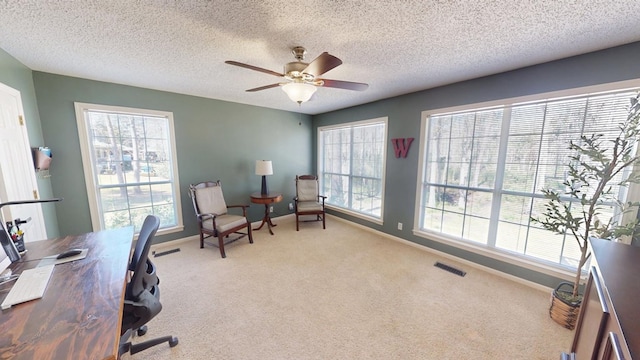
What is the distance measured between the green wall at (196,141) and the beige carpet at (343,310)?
1.24 metres

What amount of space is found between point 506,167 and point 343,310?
241 centimetres

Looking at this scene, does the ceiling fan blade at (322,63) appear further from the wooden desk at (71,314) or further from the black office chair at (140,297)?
the wooden desk at (71,314)

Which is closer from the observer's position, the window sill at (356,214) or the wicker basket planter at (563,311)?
the wicker basket planter at (563,311)

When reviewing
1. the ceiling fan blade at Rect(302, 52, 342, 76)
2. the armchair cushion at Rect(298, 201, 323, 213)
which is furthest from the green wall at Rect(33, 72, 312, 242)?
the ceiling fan blade at Rect(302, 52, 342, 76)

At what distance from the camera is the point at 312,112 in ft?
15.2

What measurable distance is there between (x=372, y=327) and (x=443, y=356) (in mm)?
524

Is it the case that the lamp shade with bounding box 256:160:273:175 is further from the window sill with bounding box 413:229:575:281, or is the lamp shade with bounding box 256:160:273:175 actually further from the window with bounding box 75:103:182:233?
the window sill with bounding box 413:229:575:281

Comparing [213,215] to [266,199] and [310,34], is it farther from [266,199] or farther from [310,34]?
[310,34]

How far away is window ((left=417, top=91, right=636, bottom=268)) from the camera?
2.05 metres

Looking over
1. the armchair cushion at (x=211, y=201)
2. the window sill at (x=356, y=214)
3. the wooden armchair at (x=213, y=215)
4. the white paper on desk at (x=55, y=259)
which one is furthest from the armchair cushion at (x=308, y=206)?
the white paper on desk at (x=55, y=259)

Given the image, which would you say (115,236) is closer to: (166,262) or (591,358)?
(166,262)

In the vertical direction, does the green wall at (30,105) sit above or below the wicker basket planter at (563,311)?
above

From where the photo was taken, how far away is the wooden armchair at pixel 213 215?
307 cm

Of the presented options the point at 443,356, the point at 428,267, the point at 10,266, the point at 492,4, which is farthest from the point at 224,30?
the point at 428,267
